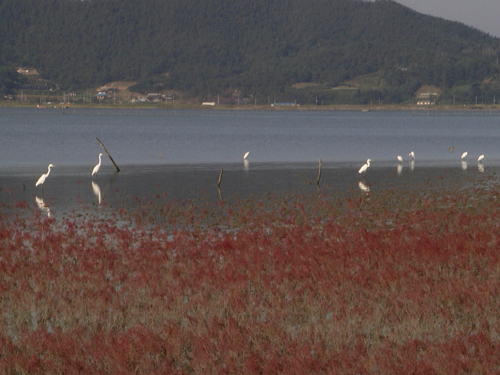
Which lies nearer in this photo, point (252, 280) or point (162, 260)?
point (252, 280)

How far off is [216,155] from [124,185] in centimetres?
2213

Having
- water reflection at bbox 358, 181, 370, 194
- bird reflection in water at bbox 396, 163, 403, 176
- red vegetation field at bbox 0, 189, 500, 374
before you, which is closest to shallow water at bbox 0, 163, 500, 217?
water reflection at bbox 358, 181, 370, 194

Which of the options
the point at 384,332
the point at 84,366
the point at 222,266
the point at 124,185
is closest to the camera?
the point at 84,366

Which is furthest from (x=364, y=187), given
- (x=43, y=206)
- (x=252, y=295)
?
(x=252, y=295)

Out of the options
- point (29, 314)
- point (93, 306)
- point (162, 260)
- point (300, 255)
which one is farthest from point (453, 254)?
point (29, 314)

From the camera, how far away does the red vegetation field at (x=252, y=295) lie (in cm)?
1001

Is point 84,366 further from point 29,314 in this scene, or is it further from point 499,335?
point 499,335

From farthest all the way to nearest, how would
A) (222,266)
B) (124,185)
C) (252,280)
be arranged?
(124,185)
(222,266)
(252,280)

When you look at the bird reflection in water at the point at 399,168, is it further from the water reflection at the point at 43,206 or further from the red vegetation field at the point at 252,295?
the water reflection at the point at 43,206

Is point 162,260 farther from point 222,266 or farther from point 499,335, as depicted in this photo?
point 499,335

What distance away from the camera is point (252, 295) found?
44.0ft

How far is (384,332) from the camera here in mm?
11266

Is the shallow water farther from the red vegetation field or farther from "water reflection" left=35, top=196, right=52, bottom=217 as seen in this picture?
the red vegetation field

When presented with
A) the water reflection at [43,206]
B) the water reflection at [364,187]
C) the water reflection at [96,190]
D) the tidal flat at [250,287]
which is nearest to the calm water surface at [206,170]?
the water reflection at [96,190]
